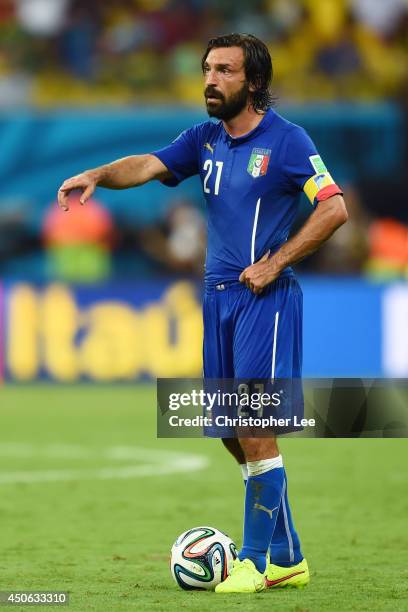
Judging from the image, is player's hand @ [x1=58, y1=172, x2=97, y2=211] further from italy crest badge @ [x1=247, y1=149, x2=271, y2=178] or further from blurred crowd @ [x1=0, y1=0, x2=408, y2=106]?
blurred crowd @ [x1=0, y1=0, x2=408, y2=106]

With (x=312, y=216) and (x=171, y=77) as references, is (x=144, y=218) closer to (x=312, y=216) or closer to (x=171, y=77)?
(x=171, y=77)

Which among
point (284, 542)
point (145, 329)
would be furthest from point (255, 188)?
point (145, 329)

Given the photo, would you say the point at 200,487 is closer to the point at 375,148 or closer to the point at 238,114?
the point at 238,114

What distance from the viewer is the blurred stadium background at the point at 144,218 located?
14344mm

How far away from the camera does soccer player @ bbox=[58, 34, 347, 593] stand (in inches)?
222

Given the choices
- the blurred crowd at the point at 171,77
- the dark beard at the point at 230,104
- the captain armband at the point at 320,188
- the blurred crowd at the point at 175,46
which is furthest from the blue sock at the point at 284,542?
the blurred crowd at the point at 175,46

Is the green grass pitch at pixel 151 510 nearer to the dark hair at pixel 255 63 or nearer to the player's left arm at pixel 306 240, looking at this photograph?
the player's left arm at pixel 306 240

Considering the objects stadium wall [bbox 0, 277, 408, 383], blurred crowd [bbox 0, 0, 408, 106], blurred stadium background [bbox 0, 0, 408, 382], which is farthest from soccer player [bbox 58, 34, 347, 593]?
blurred crowd [bbox 0, 0, 408, 106]

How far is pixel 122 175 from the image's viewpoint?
5.91 meters

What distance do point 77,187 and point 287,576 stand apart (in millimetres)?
1851

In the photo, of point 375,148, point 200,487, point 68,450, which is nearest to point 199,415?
point 200,487

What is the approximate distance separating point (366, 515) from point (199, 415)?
268cm

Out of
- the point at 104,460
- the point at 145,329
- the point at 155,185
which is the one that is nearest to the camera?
the point at 104,460

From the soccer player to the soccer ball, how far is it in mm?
105
